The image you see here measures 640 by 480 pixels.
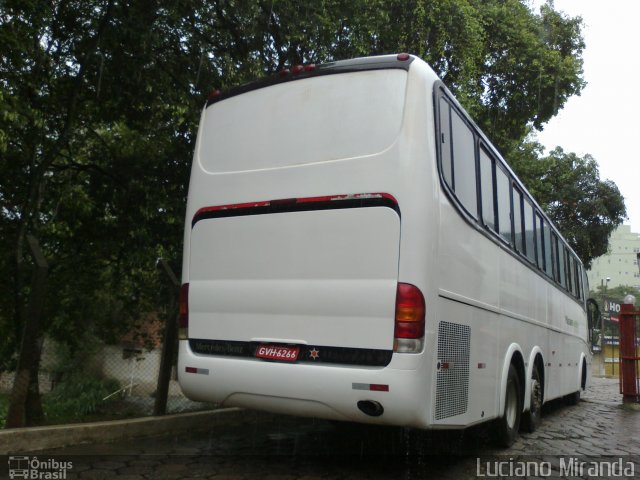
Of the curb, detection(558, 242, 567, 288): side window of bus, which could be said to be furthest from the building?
the curb

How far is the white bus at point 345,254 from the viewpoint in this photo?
4.40 meters

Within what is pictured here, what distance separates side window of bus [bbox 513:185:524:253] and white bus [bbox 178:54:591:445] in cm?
122

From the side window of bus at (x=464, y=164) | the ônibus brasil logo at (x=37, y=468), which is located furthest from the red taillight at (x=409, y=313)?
the ônibus brasil logo at (x=37, y=468)

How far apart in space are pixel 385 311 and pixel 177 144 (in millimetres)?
6232

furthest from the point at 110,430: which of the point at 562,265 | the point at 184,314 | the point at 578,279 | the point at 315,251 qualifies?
the point at 578,279

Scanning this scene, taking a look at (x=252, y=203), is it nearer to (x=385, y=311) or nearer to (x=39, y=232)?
(x=385, y=311)

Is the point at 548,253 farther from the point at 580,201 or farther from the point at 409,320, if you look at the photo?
the point at 580,201

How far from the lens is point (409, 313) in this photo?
4.31 meters

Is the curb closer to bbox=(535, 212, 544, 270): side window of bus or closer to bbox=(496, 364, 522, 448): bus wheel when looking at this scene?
bbox=(496, 364, 522, 448): bus wheel

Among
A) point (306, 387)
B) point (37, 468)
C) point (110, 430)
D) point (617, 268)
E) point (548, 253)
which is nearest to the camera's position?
point (306, 387)

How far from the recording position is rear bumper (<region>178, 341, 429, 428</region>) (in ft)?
14.0

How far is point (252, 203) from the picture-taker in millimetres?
5203

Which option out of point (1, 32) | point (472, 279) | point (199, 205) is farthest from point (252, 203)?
point (1, 32)

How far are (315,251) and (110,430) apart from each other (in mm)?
2934
